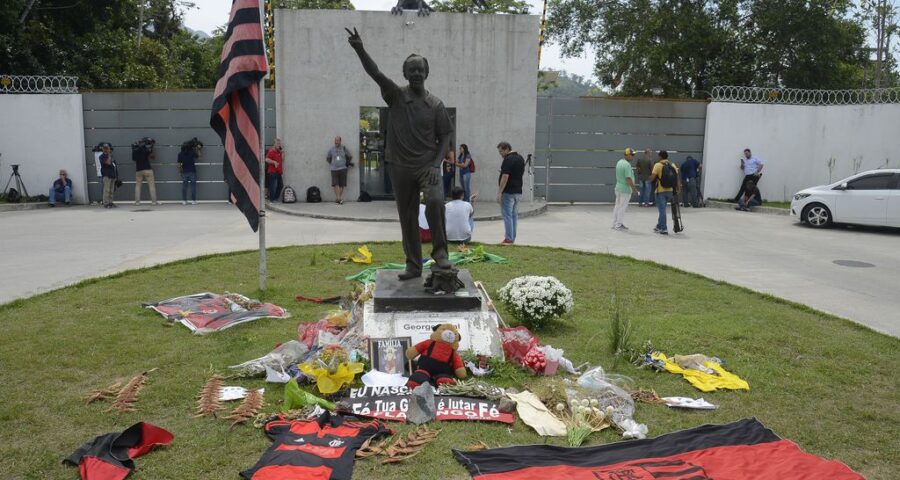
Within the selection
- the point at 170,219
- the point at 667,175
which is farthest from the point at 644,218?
the point at 170,219

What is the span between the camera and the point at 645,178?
2080 centimetres

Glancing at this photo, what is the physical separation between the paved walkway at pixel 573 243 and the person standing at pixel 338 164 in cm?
90

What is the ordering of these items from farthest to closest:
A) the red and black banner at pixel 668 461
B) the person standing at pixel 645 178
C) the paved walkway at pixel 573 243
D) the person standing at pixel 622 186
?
the person standing at pixel 645 178, the person standing at pixel 622 186, the paved walkway at pixel 573 243, the red and black banner at pixel 668 461

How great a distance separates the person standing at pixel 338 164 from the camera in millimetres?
19625

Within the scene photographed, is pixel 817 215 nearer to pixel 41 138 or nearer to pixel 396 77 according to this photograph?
pixel 396 77

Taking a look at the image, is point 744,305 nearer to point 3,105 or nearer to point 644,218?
point 644,218

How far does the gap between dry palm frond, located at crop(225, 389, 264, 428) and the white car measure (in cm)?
1530

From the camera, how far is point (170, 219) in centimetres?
1705

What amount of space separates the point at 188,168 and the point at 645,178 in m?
13.2

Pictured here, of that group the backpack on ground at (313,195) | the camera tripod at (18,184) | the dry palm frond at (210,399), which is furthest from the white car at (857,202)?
the camera tripod at (18,184)

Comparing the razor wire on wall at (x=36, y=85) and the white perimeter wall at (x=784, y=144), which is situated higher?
the razor wire on wall at (x=36, y=85)

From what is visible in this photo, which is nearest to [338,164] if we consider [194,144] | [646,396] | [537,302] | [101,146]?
[194,144]

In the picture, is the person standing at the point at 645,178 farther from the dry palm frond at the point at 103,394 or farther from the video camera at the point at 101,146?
the dry palm frond at the point at 103,394

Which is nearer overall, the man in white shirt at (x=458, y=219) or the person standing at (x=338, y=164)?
the man in white shirt at (x=458, y=219)
